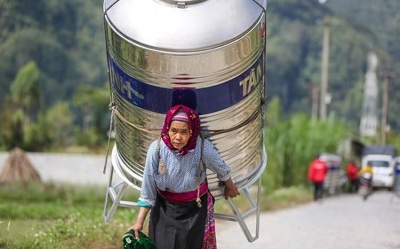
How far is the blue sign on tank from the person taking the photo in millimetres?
4688

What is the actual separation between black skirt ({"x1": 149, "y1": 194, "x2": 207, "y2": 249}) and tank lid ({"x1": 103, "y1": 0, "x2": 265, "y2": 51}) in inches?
37.3

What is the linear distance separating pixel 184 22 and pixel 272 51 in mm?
129719

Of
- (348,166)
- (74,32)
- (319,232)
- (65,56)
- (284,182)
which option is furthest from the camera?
(74,32)

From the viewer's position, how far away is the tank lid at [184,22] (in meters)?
4.57

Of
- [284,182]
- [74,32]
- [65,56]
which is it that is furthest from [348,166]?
[74,32]

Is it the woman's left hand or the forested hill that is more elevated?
the woman's left hand

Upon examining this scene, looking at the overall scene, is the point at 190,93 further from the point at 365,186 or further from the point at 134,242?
the point at 365,186

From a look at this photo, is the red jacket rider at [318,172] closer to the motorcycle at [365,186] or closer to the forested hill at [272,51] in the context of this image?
the motorcycle at [365,186]

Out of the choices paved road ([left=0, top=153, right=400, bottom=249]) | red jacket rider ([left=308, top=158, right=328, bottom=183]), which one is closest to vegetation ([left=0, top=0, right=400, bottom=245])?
red jacket rider ([left=308, top=158, right=328, bottom=183])

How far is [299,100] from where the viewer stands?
128m

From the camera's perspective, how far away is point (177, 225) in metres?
4.53

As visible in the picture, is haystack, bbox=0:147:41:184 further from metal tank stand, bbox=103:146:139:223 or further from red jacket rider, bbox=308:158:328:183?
metal tank stand, bbox=103:146:139:223

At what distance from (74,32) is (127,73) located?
377 feet

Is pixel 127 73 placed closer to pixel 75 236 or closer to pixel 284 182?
pixel 75 236
